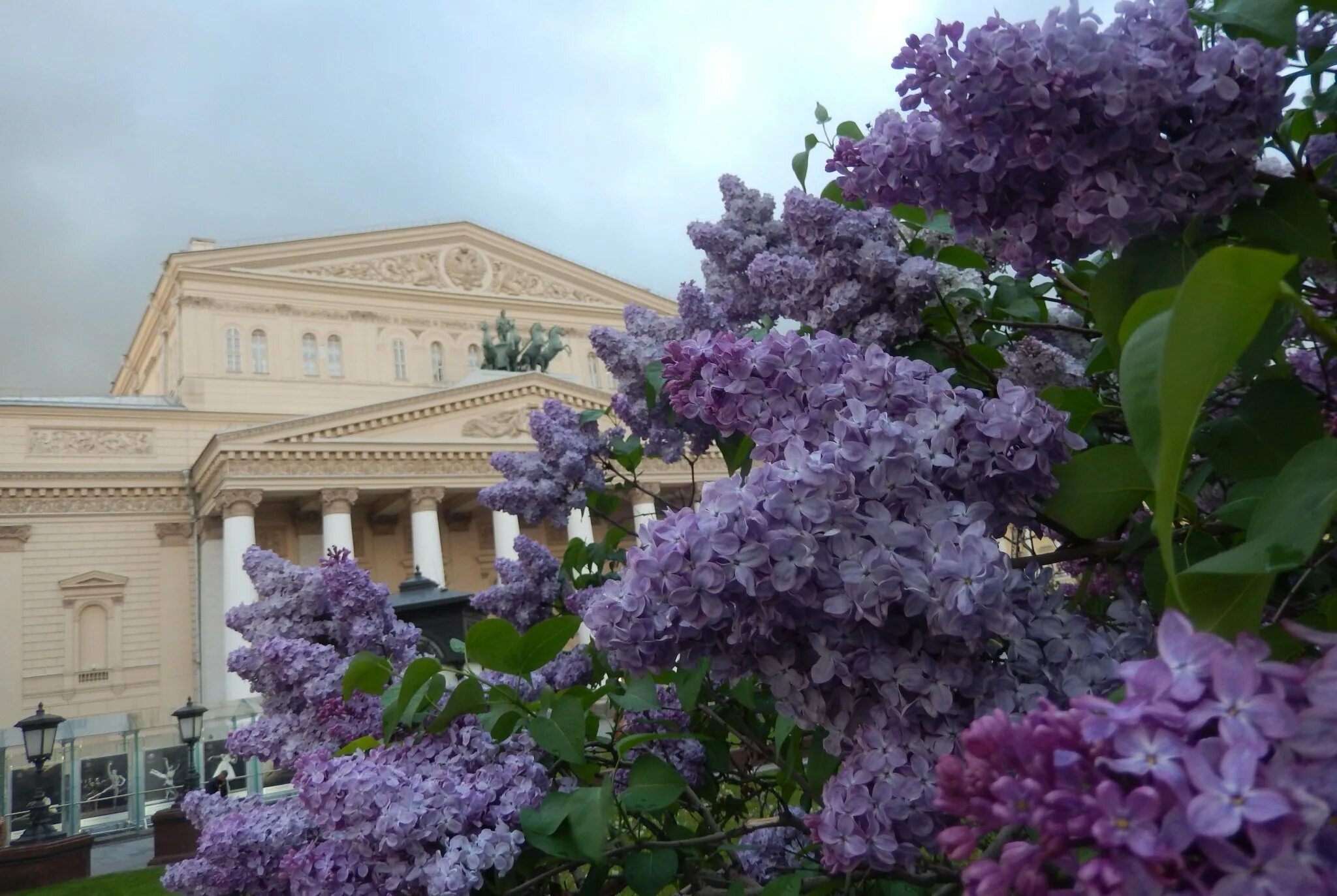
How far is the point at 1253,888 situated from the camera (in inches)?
16.9

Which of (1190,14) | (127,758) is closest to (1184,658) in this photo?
(1190,14)

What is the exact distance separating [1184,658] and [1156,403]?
141mm

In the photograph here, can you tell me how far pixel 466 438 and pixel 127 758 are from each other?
11.4 meters

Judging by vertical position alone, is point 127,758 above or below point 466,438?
below

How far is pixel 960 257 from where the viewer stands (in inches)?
52.6

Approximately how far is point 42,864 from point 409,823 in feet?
32.8

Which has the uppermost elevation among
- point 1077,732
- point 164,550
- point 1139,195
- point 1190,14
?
point 164,550

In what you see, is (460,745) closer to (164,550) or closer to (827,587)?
(827,587)

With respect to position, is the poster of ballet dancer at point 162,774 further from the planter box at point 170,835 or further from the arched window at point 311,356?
the arched window at point 311,356

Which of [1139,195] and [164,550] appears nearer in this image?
[1139,195]

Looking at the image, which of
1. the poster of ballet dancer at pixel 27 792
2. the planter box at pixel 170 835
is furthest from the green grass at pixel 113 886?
the poster of ballet dancer at pixel 27 792

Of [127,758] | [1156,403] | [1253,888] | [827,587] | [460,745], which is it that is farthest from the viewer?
[127,758]

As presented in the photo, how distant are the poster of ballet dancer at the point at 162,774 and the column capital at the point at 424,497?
937cm

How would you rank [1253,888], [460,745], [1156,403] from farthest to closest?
[460,745], [1156,403], [1253,888]
